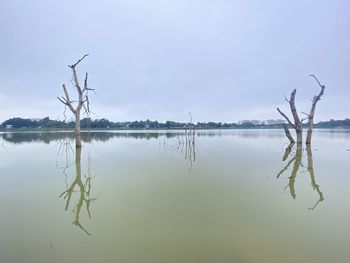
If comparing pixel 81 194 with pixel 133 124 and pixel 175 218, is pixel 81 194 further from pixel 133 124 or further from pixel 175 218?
pixel 133 124

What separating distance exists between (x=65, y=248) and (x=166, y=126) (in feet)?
197

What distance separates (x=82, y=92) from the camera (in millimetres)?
13391

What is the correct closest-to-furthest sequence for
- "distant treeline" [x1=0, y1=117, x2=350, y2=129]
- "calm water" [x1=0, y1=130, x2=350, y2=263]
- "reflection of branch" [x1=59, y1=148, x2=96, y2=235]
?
"calm water" [x1=0, y1=130, x2=350, y2=263] < "reflection of branch" [x1=59, y1=148, x2=96, y2=235] < "distant treeline" [x1=0, y1=117, x2=350, y2=129]

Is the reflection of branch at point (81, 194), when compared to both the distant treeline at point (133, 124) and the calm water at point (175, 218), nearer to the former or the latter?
the calm water at point (175, 218)

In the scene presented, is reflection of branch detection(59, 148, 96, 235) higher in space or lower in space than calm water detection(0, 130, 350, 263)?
lower

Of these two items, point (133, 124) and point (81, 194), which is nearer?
point (81, 194)

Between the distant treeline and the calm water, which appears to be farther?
the distant treeline

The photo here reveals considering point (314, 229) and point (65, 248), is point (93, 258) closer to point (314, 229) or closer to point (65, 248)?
point (65, 248)

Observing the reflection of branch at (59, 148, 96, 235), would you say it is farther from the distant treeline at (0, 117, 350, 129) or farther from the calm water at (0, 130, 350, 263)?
the distant treeline at (0, 117, 350, 129)

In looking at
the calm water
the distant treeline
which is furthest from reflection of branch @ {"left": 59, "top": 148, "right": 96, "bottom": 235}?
the distant treeline

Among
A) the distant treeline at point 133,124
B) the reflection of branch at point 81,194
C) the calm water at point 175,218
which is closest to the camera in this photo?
the calm water at point 175,218

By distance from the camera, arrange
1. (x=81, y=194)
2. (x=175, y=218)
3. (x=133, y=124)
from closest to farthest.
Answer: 1. (x=175, y=218)
2. (x=81, y=194)
3. (x=133, y=124)

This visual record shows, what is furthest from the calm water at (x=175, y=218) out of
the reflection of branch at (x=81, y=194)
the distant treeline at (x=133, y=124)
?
the distant treeline at (x=133, y=124)

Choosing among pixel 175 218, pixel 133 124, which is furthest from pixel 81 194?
pixel 133 124
